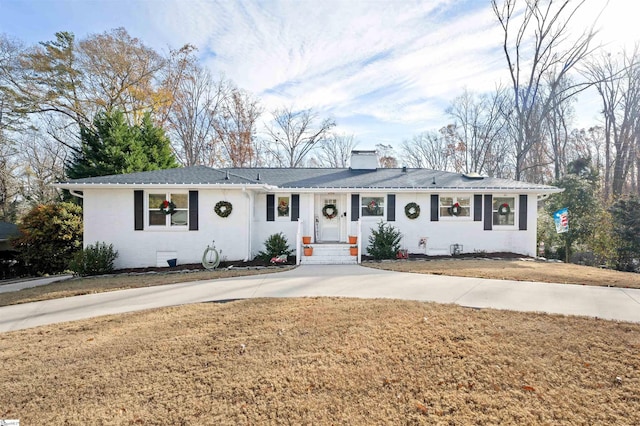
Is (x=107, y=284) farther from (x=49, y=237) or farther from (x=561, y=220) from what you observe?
(x=561, y=220)

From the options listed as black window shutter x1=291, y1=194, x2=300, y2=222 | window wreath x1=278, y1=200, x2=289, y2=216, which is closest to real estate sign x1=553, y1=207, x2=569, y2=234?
black window shutter x1=291, y1=194, x2=300, y2=222

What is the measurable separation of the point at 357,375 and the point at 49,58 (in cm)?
2503

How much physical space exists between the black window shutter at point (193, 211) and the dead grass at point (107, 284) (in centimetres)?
191

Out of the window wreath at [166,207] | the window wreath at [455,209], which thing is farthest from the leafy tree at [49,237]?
the window wreath at [455,209]

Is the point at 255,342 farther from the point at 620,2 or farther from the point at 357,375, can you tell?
the point at 620,2

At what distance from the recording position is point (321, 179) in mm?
12391

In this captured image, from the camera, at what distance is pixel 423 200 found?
37.6 feet

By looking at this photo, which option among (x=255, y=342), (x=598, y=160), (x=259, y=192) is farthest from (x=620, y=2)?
(x=255, y=342)

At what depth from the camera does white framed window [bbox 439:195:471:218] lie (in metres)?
11.5

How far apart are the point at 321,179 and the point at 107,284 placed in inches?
315

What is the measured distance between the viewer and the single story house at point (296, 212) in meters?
10.1

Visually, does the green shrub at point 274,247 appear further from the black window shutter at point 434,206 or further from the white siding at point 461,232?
the black window shutter at point 434,206

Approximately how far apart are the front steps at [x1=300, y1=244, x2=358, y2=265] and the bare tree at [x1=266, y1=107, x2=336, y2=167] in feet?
58.6

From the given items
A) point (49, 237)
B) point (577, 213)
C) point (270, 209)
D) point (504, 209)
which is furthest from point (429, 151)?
point (49, 237)
